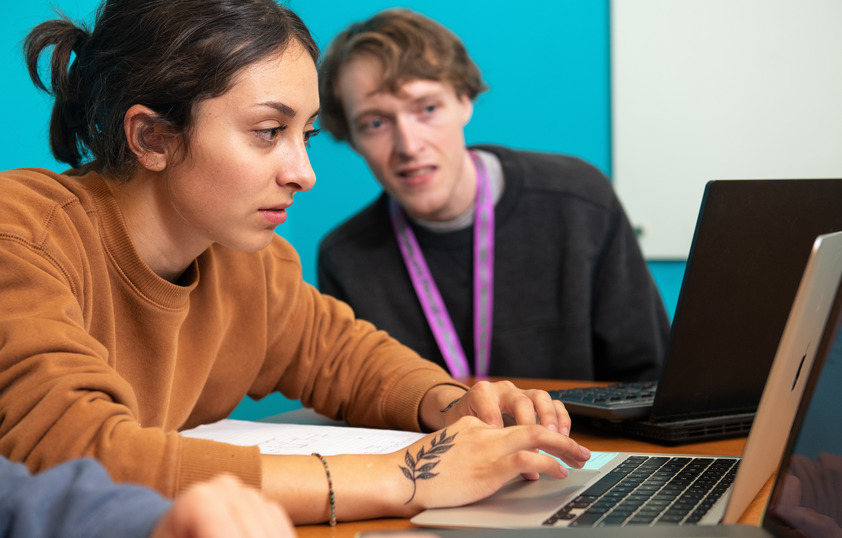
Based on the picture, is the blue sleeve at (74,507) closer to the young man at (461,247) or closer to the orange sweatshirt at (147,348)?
the orange sweatshirt at (147,348)

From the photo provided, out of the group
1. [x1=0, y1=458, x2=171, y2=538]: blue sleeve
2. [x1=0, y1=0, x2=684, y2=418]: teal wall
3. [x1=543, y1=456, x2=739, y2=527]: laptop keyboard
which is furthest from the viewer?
[x1=0, y1=0, x2=684, y2=418]: teal wall

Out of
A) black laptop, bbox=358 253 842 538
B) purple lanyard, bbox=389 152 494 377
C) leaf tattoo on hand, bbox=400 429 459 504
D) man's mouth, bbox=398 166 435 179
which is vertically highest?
man's mouth, bbox=398 166 435 179

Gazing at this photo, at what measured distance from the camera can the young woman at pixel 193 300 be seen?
77cm

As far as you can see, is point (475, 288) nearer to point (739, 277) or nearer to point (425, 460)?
point (739, 277)

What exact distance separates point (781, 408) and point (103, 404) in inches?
24.0

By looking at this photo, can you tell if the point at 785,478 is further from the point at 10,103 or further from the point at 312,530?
the point at 10,103

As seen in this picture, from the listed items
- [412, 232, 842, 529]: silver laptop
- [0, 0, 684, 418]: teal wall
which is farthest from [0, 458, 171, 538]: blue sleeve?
[0, 0, 684, 418]: teal wall

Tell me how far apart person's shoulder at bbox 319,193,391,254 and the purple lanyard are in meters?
0.04

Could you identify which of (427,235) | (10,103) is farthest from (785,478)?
(10,103)

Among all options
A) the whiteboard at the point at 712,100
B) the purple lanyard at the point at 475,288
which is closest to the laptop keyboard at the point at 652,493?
the purple lanyard at the point at 475,288

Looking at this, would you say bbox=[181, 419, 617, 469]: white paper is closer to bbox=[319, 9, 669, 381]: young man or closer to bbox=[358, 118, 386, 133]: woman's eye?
bbox=[319, 9, 669, 381]: young man

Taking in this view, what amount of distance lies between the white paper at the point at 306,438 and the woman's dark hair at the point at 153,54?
15.5 inches

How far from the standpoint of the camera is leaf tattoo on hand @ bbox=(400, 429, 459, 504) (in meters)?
0.80

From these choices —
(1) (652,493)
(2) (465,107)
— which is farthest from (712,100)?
(1) (652,493)
